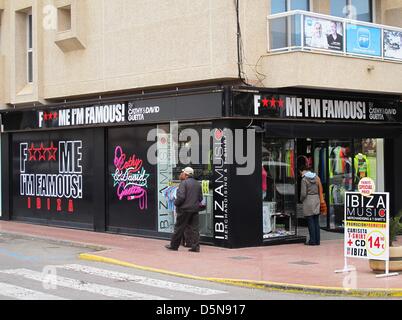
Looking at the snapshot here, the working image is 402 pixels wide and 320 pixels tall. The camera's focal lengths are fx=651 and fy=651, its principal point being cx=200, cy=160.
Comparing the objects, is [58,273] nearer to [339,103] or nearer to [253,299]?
[253,299]

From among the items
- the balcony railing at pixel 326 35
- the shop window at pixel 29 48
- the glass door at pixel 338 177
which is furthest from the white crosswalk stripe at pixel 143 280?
the shop window at pixel 29 48

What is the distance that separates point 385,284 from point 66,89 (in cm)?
1189

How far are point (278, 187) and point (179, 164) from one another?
8.23 feet

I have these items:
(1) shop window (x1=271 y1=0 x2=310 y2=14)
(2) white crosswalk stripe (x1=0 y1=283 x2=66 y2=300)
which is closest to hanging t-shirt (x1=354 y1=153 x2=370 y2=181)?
(1) shop window (x1=271 y1=0 x2=310 y2=14)

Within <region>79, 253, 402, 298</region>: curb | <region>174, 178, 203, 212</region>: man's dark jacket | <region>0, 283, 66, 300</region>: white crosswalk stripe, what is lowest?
<region>79, 253, 402, 298</region>: curb

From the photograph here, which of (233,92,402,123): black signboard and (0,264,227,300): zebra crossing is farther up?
(233,92,402,123): black signboard

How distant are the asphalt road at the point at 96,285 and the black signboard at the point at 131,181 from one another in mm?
3627

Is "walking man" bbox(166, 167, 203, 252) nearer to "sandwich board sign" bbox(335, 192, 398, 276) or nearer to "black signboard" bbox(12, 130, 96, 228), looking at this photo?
"sandwich board sign" bbox(335, 192, 398, 276)

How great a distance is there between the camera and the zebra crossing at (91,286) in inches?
368

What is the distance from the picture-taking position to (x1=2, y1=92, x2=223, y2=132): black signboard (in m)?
15.0

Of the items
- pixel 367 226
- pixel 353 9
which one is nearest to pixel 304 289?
pixel 367 226

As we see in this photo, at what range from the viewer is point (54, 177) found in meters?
20.1

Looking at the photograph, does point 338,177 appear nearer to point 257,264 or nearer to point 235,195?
point 235,195

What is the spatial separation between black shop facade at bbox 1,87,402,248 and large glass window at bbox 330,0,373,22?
7.38 ft
